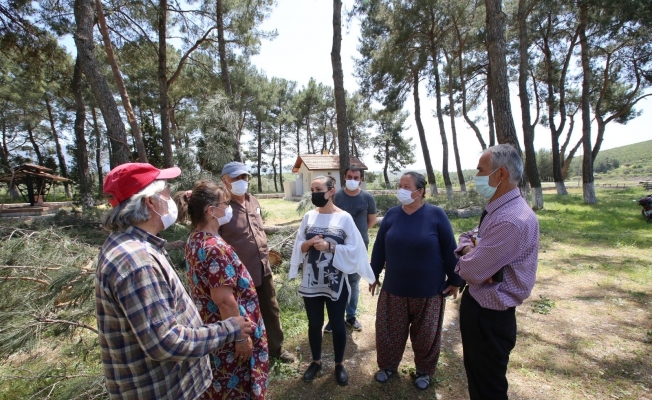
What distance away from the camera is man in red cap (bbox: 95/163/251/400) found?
3.75ft

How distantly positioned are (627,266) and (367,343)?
5193 millimetres

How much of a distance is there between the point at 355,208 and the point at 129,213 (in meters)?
2.74

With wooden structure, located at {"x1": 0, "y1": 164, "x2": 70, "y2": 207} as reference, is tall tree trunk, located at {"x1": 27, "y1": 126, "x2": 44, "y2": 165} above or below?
above

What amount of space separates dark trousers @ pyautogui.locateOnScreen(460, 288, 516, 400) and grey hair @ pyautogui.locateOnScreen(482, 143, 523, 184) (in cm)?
80

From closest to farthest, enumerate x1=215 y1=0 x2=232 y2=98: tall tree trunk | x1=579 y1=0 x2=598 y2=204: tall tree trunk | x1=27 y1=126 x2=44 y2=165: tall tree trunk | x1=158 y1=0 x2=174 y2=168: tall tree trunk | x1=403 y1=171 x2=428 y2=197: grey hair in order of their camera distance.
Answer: x1=403 y1=171 x2=428 y2=197: grey hair < x1=158 y1=0 x2=174 y2=168: tall tree trunk < x1=215 y1=0 x2=232 y2=98: tall tree trunk < x1=579 y1=0 x2=598 y2=204: tall tree trunk < x1=27 y1=126 x2=44 y2=165: tall tree trunk

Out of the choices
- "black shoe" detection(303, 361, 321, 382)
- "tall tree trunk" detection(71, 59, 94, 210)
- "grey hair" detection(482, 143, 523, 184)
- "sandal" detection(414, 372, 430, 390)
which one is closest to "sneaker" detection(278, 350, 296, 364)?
"black shoe" detection(303, 361, 321, 382)

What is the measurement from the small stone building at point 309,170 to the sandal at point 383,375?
18508mm

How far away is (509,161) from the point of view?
1892 millimetres

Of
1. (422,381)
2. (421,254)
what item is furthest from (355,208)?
(422,381)

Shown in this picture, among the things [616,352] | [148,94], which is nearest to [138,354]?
[616,352]

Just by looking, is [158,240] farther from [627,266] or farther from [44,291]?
[627,266]

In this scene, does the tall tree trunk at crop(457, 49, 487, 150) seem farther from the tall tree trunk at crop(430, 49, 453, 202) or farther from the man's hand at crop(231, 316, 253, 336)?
the man's hand at crop(231, 316, 253, 336)

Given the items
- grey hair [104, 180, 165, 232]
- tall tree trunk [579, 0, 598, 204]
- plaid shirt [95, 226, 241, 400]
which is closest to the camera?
plaid shirt [95, 226, 241, 400]

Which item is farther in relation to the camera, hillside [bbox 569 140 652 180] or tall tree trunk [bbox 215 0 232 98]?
hillside [bbox 569 140 652 180]
